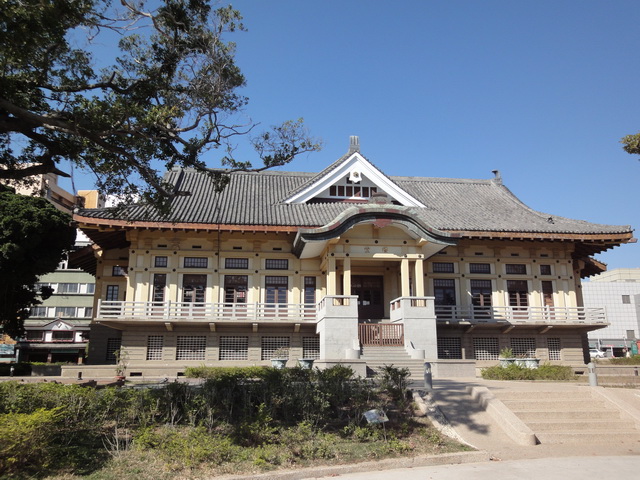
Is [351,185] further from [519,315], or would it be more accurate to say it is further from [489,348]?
[489,348]

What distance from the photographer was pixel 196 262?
2570cm

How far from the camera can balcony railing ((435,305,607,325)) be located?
2552 centimetres

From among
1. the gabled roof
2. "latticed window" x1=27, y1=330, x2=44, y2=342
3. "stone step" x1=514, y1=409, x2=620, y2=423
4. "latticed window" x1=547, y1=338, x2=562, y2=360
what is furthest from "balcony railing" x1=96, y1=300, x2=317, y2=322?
"latticed window" x1=27, y1=330, x2=44, y2=342

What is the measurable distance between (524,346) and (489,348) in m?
1.87

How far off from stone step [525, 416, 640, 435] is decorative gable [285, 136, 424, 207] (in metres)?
16.9

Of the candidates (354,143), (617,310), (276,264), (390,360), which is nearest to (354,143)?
(354,143)

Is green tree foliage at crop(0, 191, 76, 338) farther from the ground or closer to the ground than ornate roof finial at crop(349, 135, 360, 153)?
closer to the ground

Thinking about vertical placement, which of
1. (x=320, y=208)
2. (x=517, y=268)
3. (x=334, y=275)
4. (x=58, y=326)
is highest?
(x=320, y=208)

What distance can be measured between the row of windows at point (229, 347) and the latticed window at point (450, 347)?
247 inches

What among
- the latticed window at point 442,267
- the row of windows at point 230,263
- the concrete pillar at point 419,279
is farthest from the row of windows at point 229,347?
the latticed window at point 442,267

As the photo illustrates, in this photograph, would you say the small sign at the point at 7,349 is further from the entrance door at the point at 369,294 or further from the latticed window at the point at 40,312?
the entrance door at the point at 369,294

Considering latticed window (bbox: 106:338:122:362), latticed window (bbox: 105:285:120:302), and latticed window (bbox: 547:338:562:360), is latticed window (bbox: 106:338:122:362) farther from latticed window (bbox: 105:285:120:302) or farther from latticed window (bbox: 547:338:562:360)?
latticed window (bbox: 547:338:562:360)

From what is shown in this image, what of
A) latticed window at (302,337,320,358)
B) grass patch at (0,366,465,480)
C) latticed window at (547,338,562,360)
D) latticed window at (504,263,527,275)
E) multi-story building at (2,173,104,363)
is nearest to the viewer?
grass patch at (0,366,465,480)

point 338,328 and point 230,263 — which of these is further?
point 230,263
